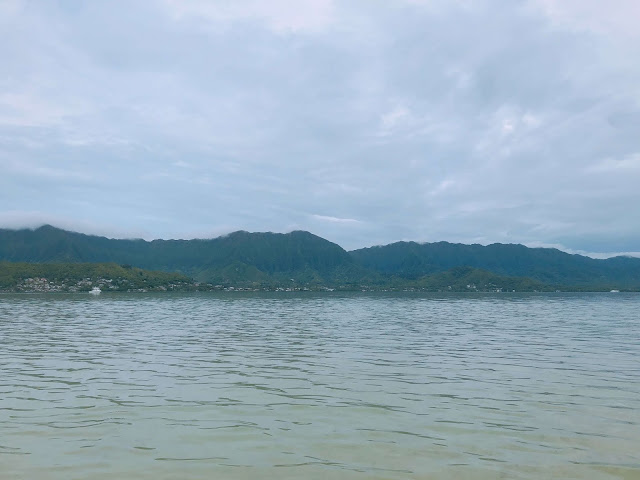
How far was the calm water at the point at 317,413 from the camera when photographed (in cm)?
1593

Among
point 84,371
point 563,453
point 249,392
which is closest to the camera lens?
point 563,453

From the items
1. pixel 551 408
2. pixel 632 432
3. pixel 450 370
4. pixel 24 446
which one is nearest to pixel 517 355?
pixel 450 370

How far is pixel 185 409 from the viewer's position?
75.8 ft

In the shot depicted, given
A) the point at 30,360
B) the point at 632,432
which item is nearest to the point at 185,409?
the point at 632,432

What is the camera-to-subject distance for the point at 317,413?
22547 mm

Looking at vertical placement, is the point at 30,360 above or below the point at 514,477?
below

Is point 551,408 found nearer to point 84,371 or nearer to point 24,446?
point 24,446

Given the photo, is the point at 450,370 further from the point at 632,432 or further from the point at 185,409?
the point at 185,409

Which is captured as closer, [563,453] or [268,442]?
[563,453]

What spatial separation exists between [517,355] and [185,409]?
100 feet

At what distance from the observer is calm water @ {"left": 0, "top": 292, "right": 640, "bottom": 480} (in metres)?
15.9

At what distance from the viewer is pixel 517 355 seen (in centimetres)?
4250

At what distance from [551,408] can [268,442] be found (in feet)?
46.6

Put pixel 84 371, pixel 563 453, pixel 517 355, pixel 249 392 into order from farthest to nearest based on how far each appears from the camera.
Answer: pixel 517 355 < pixel 84 371 < pixel 249 392 < pixel 563 453
